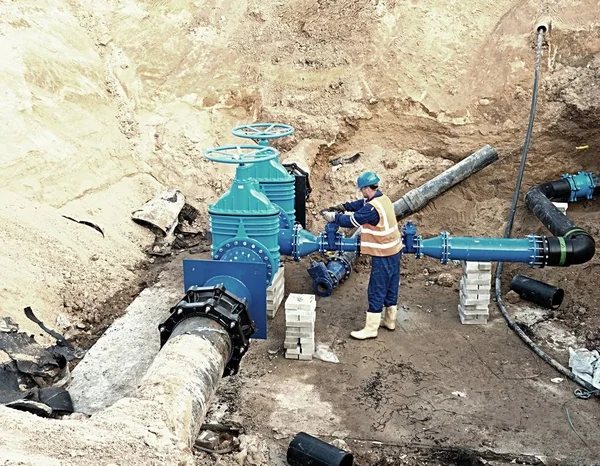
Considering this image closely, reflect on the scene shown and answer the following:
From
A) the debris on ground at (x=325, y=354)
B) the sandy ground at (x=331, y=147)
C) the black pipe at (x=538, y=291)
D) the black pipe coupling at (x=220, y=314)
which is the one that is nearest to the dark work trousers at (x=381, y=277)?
the sandy ground at (x=331, y=147)

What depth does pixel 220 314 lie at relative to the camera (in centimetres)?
440

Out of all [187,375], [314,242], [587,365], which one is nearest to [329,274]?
[314,242]

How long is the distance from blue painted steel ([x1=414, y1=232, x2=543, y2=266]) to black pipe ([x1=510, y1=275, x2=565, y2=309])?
90 centimetres

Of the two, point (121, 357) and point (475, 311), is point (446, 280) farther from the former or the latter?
point (121, 357)

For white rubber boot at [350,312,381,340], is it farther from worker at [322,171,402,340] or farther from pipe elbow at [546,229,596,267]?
pipe elbow at [546,229,596,267]

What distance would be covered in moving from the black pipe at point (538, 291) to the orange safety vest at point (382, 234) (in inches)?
72.8

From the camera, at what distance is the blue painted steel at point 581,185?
777cm

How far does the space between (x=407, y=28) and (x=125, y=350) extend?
6.60m

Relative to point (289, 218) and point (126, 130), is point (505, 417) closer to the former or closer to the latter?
point (289, 218)

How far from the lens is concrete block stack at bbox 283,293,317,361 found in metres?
5.80

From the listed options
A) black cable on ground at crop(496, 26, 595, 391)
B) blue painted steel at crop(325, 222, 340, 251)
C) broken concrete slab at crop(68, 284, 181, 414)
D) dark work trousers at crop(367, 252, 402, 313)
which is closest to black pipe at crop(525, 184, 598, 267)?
black cable on ground at crop(496, 26, 595, 391)

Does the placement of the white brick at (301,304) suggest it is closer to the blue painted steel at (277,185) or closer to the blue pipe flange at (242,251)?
the blue pipe flange at (242,251)

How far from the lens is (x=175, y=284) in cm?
737

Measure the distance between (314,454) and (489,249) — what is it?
2.87 meters
